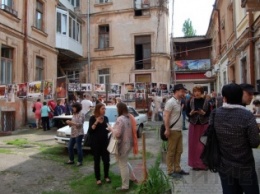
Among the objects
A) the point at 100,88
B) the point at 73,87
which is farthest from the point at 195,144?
the point at 100,88

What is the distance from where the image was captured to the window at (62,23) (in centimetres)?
2214

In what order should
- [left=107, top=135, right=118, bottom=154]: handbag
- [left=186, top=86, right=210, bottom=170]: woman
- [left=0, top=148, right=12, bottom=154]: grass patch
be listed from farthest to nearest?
[left=0, top=148, right=12, bottom=154]: grass patch, [left=186, top=86, right=210, bottom=170]: woman, [left=107, top=135, right=118, bottom=154]: handbag

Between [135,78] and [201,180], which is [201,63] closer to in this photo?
[135,78]

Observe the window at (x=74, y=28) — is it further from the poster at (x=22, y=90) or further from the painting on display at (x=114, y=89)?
the poster at (x=22, y=90)

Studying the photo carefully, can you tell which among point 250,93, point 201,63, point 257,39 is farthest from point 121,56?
Result: point 250,93

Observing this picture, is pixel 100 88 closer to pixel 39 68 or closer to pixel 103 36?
pixel 39 68

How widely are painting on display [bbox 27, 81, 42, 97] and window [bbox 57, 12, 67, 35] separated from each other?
869cm

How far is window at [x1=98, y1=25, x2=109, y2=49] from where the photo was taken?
26844 mm

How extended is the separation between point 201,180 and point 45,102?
11812mm

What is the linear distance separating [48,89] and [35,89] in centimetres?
59

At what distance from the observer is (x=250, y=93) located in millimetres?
4234

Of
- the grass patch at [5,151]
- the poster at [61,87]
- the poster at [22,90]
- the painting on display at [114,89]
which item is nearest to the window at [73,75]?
the painting on display at [114,89]

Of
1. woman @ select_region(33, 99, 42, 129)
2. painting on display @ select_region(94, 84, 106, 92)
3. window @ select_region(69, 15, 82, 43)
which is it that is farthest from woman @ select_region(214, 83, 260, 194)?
window @ select_region(69, 15, 82, 43)

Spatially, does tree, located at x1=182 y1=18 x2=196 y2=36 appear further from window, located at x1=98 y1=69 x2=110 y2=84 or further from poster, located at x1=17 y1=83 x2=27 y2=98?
poster, located at x1=17 y1=83 x2=27 y2=98
